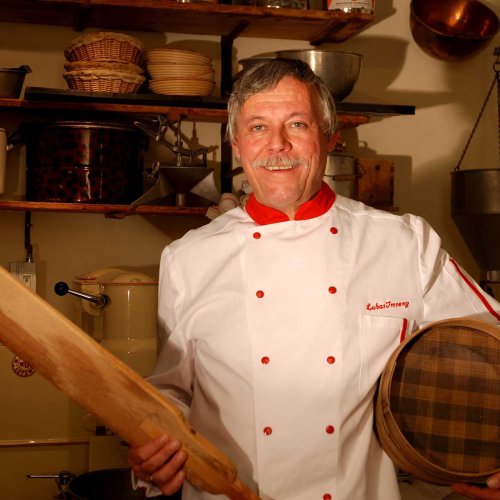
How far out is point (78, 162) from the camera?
2.85 meters

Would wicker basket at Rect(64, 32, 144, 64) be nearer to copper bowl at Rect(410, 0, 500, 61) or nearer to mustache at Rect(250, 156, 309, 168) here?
mustache at Rect(250, 156, 309, 168)

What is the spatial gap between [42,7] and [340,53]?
111 centimetres

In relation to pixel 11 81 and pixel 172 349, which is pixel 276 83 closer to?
pixel 172 349

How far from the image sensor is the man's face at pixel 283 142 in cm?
183

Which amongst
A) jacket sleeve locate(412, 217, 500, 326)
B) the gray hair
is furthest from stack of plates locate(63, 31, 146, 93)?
jacket sleeve locate(412, 217, 500, 326)

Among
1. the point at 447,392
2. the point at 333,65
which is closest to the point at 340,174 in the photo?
the point at 333,65

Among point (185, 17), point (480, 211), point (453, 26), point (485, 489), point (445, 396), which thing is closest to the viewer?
point (485, 489)

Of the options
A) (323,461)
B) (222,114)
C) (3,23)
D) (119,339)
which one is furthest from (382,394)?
(3,23)

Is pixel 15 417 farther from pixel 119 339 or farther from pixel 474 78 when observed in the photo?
pixel 474 78

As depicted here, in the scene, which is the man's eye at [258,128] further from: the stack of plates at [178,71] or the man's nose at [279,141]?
the stack of plates at [178,71]

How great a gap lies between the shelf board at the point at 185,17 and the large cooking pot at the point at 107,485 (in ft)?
5.34

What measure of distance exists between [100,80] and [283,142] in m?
1.24

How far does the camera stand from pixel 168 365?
1874mm

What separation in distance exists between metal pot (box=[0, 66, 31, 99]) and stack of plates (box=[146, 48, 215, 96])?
47 centimetres
